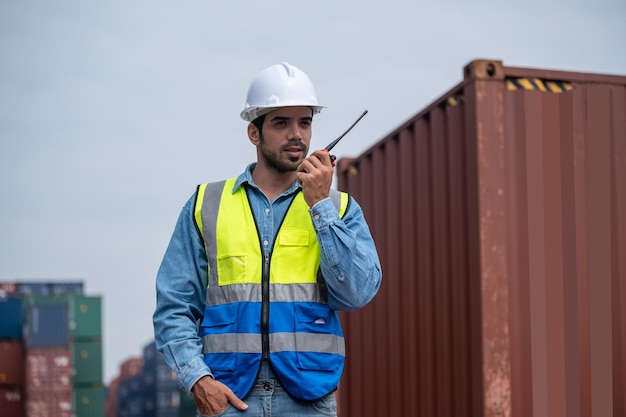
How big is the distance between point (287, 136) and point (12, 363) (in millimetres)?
32092

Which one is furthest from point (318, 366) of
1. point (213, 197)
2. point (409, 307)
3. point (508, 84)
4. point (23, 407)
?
point (23, 407)

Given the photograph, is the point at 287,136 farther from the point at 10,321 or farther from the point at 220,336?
the point at 10,321

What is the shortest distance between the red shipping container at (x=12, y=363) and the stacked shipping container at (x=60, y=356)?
80 mm

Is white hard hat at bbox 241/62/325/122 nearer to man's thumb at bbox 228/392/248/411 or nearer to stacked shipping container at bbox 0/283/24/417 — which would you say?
man's thumb at bbox 228/392/248/411

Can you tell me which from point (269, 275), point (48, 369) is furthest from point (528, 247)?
point (48, 369)

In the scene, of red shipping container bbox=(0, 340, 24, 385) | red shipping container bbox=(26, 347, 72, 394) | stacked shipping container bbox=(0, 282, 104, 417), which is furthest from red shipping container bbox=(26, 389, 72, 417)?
red shipping container bbox=(0, 340, 24, 385)

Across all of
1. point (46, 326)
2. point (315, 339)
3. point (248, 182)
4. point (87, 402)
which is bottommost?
point (87, 402)

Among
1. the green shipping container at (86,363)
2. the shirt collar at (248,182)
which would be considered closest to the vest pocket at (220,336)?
the shirt collar at (248,182)

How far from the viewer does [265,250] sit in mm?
3684

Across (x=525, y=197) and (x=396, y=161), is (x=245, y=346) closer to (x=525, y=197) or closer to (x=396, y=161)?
(x=525, y=197)

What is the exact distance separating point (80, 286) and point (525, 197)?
136 ft

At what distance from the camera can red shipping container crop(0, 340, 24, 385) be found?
109 ft

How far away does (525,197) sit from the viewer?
5812mm

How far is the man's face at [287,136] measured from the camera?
3.73 metres
